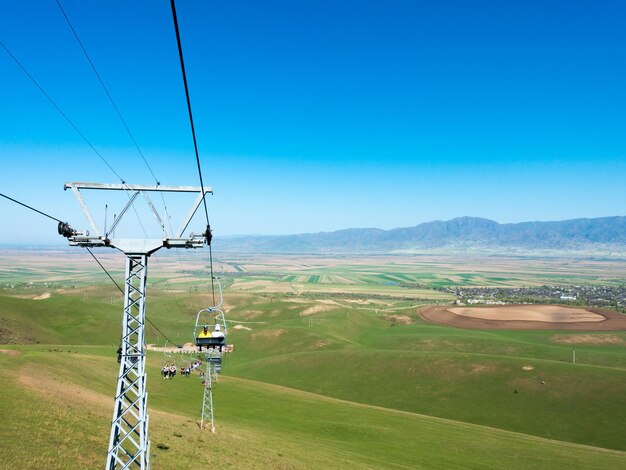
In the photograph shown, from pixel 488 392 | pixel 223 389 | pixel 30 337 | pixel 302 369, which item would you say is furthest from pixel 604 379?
pixel 30 337

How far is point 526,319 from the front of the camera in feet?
536

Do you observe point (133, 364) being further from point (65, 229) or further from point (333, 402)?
point (333, 402)

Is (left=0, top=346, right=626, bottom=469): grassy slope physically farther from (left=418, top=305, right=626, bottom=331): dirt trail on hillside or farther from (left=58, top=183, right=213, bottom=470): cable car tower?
(left=418, top=305, right=626, bottom=331): dirt trail on hillside

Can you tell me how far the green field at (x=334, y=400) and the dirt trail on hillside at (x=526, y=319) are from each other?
14104 mm

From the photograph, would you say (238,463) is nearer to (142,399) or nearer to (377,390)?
(142,399)

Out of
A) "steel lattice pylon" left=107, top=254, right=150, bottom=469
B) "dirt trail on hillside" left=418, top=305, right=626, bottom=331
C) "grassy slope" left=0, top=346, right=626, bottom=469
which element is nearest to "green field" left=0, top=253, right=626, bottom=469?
"grassy slope" left=0, top=346, right=626, bottom=469

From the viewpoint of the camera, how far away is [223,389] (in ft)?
244

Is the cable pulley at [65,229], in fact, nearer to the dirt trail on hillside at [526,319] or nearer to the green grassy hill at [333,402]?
the green grassy hill at [333,402]

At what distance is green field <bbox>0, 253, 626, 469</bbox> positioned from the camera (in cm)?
3569

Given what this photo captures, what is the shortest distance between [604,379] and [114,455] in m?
81.6

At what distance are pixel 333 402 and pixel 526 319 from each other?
119 m

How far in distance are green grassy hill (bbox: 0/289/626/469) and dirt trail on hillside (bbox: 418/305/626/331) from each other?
1491 centimetres

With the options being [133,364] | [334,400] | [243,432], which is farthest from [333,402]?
[133,364]

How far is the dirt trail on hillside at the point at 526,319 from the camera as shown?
146 metres
